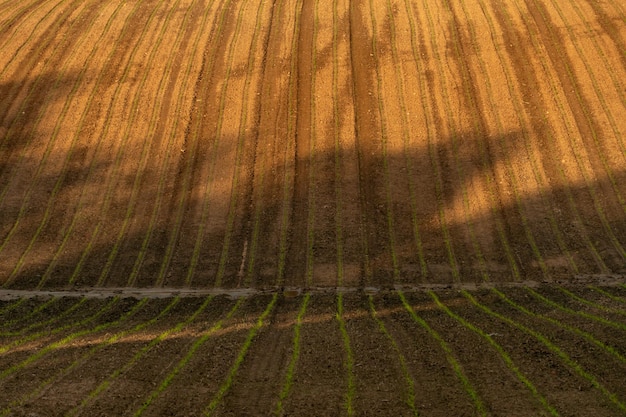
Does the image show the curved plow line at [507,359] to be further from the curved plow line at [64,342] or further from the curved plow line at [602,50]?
the curved plow line at [602,50]

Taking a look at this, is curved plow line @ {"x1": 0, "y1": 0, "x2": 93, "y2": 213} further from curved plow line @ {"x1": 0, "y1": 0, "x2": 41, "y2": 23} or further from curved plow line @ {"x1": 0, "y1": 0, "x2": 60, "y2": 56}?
curved plow line @ {"x1": 0, "y1": 0, "x2": 41, "y2": 23}

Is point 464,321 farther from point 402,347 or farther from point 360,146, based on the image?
point 360,146

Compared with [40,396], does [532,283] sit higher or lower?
higher

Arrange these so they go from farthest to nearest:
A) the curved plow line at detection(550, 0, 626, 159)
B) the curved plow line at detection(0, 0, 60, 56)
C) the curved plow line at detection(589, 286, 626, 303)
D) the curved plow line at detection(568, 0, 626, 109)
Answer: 1. the curved plow line at detection(0, 0, 60, 56)
2. the curved plow line at detection(568, 0, 626, 109)
3. the curved plow line at detection(550, 0, 626, 159)
4. the curved plow line at detection(589, 286, 626, 303)

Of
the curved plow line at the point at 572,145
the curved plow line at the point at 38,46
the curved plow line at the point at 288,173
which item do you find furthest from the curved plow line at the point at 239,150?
the curved plow line at the point at 572,145

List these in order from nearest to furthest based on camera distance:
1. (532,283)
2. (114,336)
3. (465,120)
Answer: (114,336) < (532,283) < (465,120)

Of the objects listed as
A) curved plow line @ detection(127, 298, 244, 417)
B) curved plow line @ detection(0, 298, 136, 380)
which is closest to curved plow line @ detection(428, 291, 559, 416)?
curved plow line @ detection(127, 298, 244, 417)

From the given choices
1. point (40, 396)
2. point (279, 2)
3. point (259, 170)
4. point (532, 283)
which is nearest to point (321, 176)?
point (259, 170)
